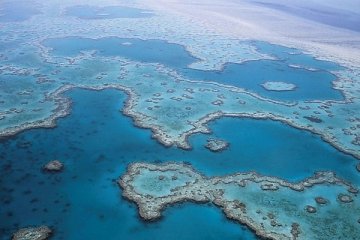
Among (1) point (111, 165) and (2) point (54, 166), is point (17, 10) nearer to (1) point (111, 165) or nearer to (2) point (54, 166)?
(2) point (54, 166)

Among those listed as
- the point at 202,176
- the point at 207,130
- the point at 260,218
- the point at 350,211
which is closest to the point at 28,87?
the point at 207,130

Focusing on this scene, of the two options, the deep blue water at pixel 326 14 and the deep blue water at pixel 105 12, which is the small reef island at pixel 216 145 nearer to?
the deep blue water at pixel 105 12

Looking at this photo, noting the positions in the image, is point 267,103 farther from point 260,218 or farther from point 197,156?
point 260,218

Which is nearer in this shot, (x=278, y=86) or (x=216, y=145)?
(x=216, y=145)

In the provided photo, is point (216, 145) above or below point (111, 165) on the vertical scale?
above

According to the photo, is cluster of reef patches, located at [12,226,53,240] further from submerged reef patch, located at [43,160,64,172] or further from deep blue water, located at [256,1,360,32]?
deep blue water, located at [256,1,360,32]

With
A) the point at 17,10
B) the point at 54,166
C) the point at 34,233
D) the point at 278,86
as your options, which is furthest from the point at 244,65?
the point at 17,10

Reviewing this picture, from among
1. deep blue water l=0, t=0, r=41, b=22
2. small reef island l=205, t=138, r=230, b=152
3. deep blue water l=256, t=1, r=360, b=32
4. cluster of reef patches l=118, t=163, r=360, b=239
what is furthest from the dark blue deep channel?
deep blue water l=256, t=1, r=360, b=32
